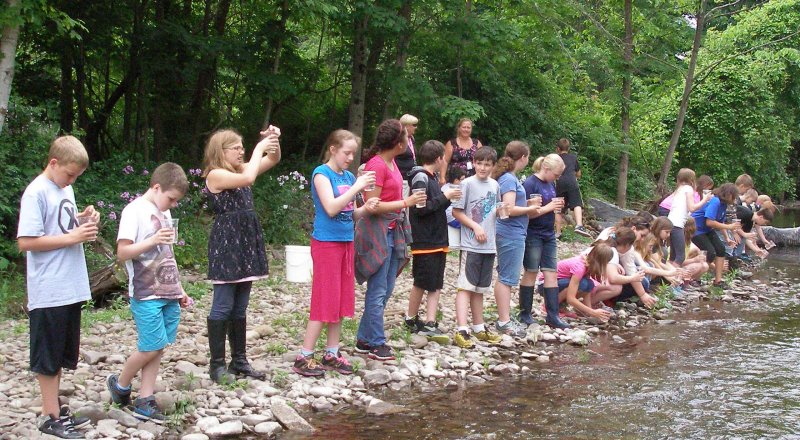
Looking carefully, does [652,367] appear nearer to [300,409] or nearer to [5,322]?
[300,409]

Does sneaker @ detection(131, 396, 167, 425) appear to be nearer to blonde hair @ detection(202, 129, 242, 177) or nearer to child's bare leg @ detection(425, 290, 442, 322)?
blonde hair @ detection(202, 129, 242, 177)

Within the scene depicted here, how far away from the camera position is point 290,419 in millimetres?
4914

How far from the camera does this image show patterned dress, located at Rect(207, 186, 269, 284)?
206 inches

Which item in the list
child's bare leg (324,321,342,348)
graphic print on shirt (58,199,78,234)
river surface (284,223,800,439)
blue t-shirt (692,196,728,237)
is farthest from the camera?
blue t-shirt (692,196,728,237)

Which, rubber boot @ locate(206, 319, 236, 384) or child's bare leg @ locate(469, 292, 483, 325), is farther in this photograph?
child's bare leg @ locate(469, 292, 483, 325)

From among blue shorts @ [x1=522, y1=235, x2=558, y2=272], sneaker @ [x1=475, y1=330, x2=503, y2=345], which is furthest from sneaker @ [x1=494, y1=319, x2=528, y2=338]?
blue shorts @ [x1=522, y1=235, x2=558, y2=272]

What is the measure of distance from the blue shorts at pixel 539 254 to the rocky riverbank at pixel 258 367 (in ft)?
1.96

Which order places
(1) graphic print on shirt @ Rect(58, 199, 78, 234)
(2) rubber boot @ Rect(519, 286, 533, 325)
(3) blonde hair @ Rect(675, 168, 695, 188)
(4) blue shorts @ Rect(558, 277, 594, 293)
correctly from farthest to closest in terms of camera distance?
(3) blonde hair @ Rect(675, 168, 695, 188)
(4) blue shorts @ Rect(558, 277, 594, 293)
(2) rubber boot @ Rect(519, 286, 533, 325)
(1) graphic print on shirt @ Rect(58, 199, 78, 234)

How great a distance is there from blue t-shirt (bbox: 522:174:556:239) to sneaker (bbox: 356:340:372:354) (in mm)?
2142

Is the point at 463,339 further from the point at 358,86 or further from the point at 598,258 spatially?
the point at 358,86

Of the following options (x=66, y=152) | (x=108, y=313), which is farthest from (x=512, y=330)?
(x=66, y=152)

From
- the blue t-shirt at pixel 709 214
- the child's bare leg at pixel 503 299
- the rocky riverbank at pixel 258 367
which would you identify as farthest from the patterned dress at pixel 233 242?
the blue t-shirt at pixel 709 214

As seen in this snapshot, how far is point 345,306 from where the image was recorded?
580 centimetres

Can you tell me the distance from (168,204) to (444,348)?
301 cm
